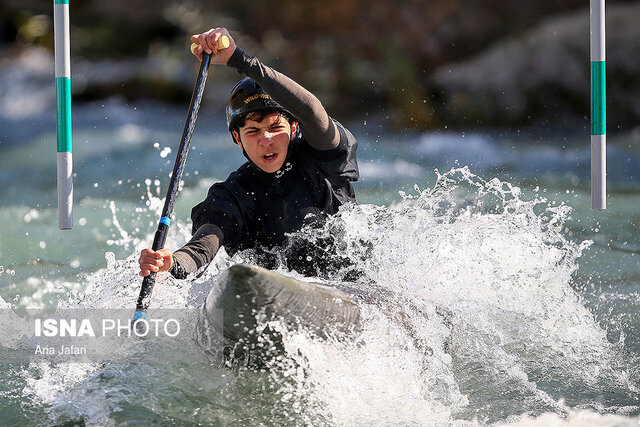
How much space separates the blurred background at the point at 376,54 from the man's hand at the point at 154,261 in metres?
7.73

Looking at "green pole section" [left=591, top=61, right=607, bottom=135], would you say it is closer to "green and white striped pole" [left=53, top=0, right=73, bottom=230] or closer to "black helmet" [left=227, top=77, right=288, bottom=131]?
"black helmet" [left=227, top=77, right=288, bottom=131]

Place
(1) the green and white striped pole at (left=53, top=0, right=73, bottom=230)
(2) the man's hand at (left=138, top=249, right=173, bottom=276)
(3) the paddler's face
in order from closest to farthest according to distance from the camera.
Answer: (2) the man's hand at (left=138, top=249, right=173, bottom=276) → (1) the green and white striped pole at (left=53, top=0, right=73, bottom=230) → (3) the paddler's face

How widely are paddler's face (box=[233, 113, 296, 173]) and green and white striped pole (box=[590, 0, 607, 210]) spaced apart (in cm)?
128

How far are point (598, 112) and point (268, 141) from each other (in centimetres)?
140

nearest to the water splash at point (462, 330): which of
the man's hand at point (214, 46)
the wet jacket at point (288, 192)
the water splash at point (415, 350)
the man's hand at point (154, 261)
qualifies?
the water splash at point (415, 350)

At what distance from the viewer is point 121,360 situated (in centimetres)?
319

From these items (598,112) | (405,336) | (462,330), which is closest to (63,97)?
(405,336)

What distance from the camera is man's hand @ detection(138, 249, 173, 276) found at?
2.87 m

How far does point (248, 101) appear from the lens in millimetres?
3426

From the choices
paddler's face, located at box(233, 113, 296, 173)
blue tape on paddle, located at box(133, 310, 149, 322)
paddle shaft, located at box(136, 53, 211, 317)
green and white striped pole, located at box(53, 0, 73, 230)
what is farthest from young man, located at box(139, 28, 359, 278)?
green and white striped pole, located at box(53, 0, 73, 230)

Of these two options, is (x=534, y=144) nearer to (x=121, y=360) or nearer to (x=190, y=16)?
(x=190, y=16)

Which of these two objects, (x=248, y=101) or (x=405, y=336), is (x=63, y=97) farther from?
(x=405, y=336)

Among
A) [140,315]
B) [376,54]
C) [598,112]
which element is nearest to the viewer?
[140,315]

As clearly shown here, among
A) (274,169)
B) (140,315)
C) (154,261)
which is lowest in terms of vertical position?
(140,315)
